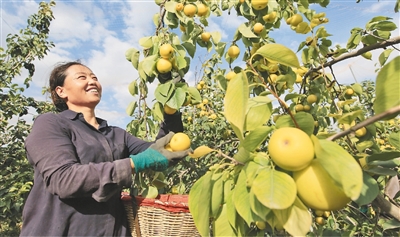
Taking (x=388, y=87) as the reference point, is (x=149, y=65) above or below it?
above

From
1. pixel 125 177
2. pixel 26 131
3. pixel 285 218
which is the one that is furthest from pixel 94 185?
pixel 26 131

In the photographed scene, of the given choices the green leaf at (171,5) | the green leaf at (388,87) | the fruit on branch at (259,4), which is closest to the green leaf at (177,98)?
the green leaf at (171,5)

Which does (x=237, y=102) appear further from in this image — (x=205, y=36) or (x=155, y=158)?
(x=205, y=36)

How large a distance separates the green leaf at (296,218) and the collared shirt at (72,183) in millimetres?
715

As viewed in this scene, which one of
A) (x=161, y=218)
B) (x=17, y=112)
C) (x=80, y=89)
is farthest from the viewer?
(x=17, y=112)

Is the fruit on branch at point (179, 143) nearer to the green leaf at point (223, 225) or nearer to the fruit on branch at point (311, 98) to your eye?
the green leaf at point (223, 225)


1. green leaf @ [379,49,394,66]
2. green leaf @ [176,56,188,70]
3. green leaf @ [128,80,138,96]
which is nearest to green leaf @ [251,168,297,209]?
green leaf @ [176,56,188,70]

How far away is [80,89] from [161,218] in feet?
2.74

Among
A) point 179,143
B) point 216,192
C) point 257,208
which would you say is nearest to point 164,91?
point 179,143

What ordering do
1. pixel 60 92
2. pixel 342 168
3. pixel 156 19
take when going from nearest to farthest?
1. pixel 342 168
2. pixel 156 19
3. pixel 60 92

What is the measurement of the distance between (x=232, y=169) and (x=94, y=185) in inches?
23.7

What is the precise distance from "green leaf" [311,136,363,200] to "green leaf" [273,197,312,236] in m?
0.10

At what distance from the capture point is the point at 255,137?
643 millimetres

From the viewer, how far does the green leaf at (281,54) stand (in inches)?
26.2
